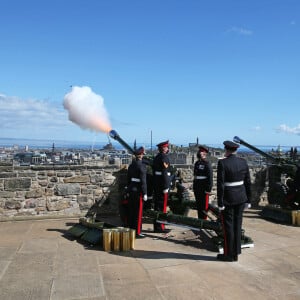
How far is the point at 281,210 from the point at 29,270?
625cm

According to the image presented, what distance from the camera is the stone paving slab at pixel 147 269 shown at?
14.9ft

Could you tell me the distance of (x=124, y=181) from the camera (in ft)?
32.3

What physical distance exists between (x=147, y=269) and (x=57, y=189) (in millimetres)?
4539

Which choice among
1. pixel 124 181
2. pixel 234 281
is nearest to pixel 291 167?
pixel 124 181

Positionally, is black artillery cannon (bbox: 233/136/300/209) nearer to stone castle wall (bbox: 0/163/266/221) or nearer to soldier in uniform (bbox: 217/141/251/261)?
stone castle wall (bbox: 0/163/266/221)

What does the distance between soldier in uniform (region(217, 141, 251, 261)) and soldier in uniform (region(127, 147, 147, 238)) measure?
6.08ft

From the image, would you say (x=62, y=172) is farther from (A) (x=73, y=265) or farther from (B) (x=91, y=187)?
(A) (x=73, y=265)

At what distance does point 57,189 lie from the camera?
368 inches

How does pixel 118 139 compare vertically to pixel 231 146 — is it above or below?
above

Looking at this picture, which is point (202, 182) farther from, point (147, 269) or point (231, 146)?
point (147, 269)

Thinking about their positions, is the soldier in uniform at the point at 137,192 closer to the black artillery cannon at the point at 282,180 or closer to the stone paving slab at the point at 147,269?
the stone paving slab at the point at 147,269

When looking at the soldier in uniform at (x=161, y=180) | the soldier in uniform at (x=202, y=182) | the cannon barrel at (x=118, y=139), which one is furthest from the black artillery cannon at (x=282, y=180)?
the soldier in uniform at (x=161, y=180)

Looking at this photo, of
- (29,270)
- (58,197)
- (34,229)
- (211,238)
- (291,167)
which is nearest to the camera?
(29,270)

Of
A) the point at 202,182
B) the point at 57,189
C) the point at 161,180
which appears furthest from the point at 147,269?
the point at 57,189
